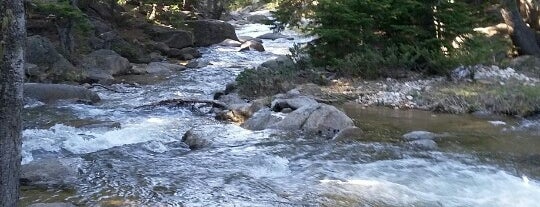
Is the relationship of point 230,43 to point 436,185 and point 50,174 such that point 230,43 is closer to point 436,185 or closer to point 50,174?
point 50,174

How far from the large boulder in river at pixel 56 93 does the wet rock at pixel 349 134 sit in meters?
6.90

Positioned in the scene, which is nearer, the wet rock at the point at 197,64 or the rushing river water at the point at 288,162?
the rushing river water at the point at 288,162

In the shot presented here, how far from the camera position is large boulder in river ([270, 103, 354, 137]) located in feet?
35.3

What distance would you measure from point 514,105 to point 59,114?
31.1ft

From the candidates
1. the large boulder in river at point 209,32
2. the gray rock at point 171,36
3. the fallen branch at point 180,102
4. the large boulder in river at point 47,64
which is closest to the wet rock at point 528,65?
the fallen branch at point 180,102

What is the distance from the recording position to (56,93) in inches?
567

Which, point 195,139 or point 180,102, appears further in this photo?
point 180,102

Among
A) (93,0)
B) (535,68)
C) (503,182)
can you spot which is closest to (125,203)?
(503,182)

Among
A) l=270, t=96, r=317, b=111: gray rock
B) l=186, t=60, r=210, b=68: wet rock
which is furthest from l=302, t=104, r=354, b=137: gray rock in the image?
l=186, t=60, r=210, b=68: wet rock

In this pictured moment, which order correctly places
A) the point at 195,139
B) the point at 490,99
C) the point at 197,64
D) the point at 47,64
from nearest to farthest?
1. the point at 195,139
2. the point at 490,99
3. the point at 47,64
4. the point at 197,64

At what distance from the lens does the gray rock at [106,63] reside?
1962 cm

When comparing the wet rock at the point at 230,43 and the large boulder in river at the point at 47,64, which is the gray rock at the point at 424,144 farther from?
the wet rock at the point at 230,43

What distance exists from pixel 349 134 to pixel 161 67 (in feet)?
40.0

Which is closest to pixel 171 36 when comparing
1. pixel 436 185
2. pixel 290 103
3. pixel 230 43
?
pixel 230 43
